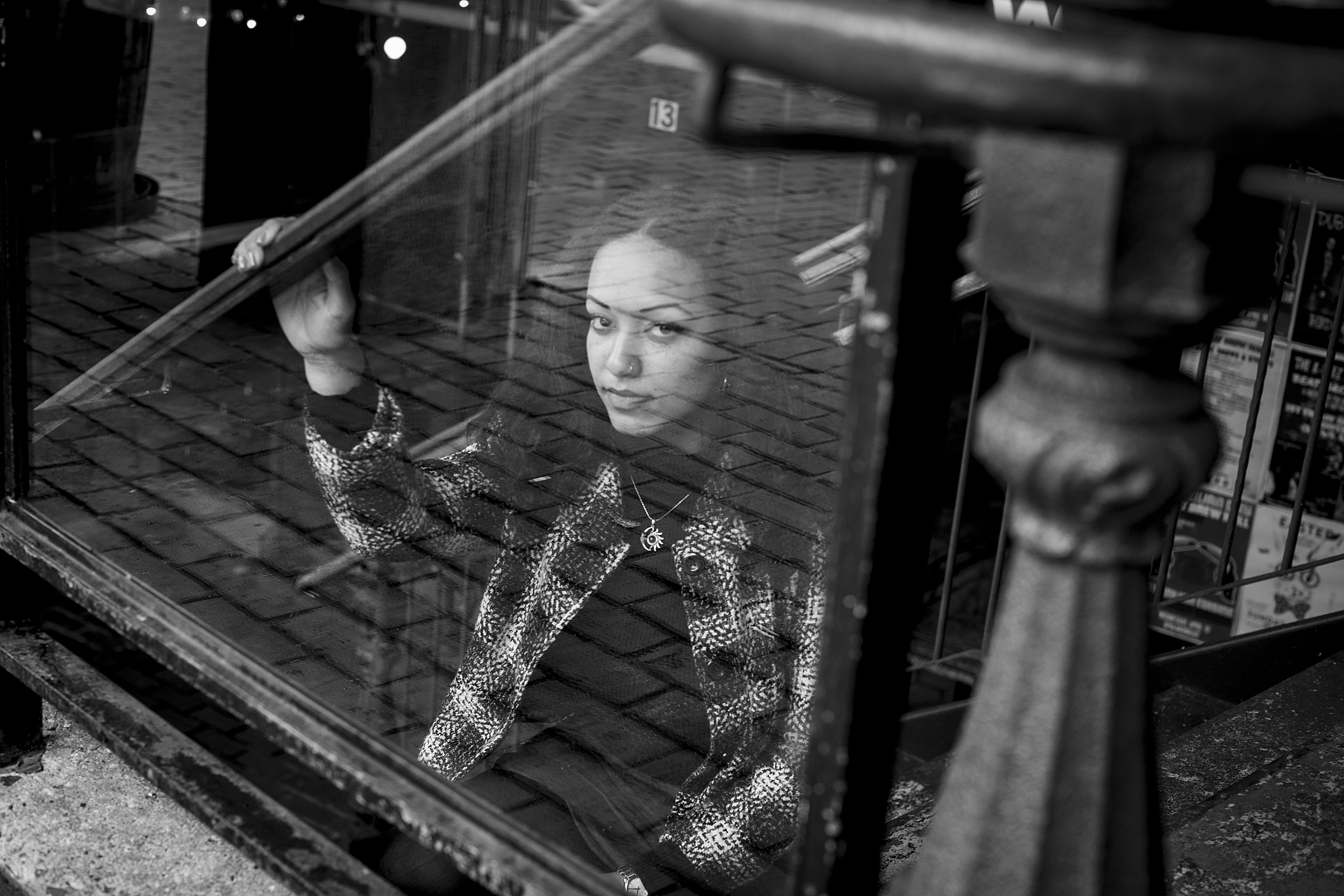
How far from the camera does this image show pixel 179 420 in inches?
123

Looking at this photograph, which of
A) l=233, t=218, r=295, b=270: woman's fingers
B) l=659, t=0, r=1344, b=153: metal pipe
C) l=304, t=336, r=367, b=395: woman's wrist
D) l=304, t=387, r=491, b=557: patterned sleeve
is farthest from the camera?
l=304, t=336, r=367, b=395: woman's wrist

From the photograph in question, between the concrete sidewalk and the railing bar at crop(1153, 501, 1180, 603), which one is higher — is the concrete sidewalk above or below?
below

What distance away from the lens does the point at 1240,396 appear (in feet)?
9.98

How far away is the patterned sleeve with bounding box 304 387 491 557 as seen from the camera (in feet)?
9.12

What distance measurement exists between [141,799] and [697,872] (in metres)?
0.93

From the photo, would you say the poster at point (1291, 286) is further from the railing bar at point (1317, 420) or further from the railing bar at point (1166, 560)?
the railing bar at point (1166, 560)

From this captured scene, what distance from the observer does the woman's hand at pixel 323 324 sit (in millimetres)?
3080

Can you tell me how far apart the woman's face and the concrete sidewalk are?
106cm

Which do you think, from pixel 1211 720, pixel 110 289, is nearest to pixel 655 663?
pixel 1211 720

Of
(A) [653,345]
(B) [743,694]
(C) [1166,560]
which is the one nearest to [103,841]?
(B) [743,694]

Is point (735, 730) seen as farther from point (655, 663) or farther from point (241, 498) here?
point (241, 498)

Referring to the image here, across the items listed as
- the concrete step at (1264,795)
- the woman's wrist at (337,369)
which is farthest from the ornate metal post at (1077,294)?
the woman's wrist at (337,369)

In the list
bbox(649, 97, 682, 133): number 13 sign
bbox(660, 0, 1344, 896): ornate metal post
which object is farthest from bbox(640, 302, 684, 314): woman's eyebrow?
bbox(660, 0, 1344, 896): ornate metal post

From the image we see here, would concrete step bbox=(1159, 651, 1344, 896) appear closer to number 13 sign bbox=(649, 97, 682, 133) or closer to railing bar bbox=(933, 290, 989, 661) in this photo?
railing bar bbox=(933, 290, 989, 661)
